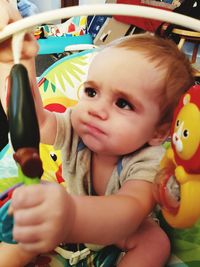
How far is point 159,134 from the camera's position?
615 millimetres

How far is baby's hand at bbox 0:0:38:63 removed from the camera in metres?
0.44

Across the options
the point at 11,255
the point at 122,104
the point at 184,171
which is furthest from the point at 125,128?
the point at 11,255

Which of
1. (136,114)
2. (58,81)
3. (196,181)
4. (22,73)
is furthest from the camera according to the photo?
(58,81)

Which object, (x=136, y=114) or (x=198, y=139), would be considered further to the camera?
(x=136, y=114)

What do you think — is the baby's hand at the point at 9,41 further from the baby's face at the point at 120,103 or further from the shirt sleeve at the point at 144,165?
the shirt sleeve at the point at 144,165

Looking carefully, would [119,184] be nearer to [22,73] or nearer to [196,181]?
[196,181]

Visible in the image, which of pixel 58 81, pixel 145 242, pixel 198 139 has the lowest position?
pixel 145 242

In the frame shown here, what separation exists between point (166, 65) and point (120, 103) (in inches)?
3.6

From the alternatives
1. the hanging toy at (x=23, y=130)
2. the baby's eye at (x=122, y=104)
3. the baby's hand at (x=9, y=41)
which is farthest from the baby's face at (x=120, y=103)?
the hanging toy at (x=23, y=130)

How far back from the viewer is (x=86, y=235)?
1.16 feet

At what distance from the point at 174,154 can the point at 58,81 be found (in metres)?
0.63

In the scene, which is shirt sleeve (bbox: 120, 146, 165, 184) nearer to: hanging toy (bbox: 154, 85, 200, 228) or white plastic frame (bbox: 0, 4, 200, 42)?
hanging toy (bbox: 154, 85, 200, 228)

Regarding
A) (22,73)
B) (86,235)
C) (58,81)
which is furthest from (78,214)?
(58,81)

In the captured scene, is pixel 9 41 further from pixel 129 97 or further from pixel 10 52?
pixel 129 97
